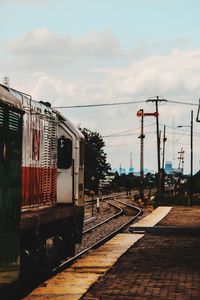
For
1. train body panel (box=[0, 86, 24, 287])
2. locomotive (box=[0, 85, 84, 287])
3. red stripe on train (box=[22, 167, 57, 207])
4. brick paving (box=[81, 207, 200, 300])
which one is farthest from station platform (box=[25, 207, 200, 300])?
train body panel (box=[0, 86, 24, 287])

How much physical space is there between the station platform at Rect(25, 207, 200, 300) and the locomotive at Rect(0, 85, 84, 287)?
714mm

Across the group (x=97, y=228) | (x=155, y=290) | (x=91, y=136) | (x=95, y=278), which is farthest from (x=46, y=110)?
(x=91, y=136)

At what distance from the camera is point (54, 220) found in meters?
14.4

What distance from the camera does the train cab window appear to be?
16609 millimetres

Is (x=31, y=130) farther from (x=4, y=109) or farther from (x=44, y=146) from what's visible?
(x=4, y=109)

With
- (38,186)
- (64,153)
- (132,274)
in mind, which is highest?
(64,153)

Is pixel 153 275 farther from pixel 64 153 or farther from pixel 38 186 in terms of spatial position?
pixel 64 153

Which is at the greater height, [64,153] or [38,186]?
[64,153]

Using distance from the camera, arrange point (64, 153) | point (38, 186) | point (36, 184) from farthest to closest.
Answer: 1. point (64, 153)
2. point (38, 186)
3. point (36, 184)

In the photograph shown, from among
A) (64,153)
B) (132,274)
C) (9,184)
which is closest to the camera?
(9,184)

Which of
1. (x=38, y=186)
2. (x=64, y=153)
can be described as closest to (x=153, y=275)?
(x=38, y=186)

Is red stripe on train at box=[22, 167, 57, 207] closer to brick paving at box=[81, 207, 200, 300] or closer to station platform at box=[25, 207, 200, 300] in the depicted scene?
station platform at box=[25, 207, 200, 300]

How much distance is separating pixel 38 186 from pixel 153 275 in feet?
9.92

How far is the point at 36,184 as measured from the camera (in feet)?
45.9
